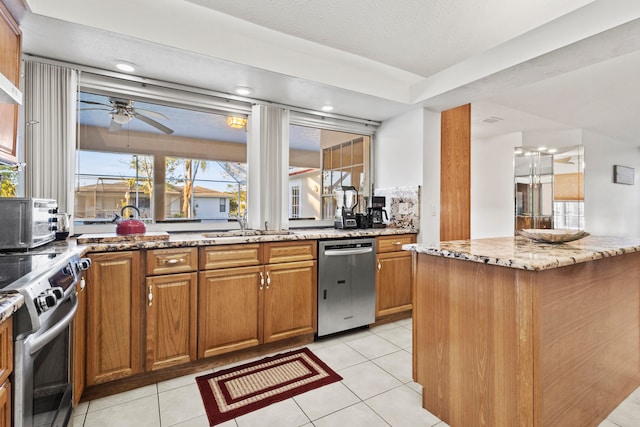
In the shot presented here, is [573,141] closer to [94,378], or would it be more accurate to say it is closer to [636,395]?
[636,395]

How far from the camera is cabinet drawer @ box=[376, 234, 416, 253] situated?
3.00m

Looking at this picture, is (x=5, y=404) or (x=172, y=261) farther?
(x=172, y=261)

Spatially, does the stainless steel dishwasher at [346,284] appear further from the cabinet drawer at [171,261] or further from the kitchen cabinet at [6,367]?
the kitchen cabinet at [6,367]

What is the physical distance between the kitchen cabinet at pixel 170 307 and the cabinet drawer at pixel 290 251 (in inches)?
21.7

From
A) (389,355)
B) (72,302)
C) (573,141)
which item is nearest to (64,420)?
(72,302)

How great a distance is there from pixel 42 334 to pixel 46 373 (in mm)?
204

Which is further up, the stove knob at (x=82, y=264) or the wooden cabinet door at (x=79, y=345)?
the stove knob at (x=82, y=264)

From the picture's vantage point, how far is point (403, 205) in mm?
3434

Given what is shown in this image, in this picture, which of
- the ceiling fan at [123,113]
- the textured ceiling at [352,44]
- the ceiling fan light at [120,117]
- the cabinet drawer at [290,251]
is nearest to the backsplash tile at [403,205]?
the textured ceiling at [352,44]

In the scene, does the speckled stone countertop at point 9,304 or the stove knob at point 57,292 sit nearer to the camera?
the speckled stone countertop at point 9,304

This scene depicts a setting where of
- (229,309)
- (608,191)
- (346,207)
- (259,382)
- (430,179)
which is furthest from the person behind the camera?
(608,191)

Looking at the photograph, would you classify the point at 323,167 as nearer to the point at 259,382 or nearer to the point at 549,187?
the point at 259,382

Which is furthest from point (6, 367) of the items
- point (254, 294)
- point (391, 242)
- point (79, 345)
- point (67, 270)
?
point (391, 242)

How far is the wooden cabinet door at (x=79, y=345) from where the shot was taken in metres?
1.64
